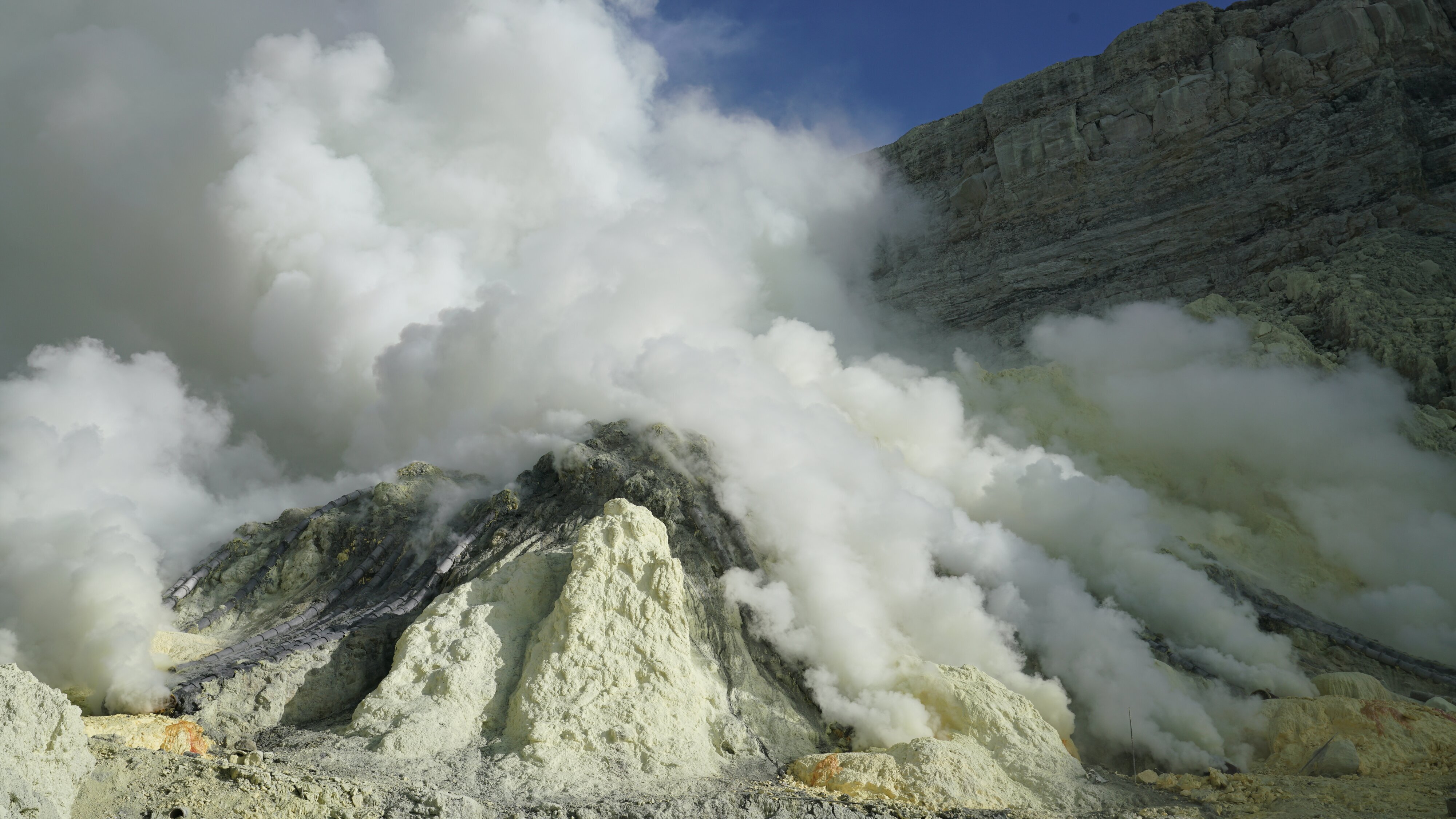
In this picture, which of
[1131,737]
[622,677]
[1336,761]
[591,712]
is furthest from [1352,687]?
[591,712]

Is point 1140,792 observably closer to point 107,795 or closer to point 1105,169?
point 107,795

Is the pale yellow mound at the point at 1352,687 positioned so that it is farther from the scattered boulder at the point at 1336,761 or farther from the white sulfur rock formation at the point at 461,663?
the white sulfur rock formation at the point at 461,663

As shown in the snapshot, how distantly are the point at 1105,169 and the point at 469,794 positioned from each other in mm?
44390

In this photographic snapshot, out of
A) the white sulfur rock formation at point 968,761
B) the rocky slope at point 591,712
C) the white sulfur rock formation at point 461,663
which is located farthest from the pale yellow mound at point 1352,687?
the white sulfur rock formation at point 461,663

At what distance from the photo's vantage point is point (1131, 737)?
857 inches

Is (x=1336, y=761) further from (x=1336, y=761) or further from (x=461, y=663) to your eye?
(x=461, y=663)

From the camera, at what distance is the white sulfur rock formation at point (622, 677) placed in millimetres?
18438

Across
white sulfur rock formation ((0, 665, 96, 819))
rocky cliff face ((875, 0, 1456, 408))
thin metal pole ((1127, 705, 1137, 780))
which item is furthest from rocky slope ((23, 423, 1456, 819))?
rocky cliff face ((875, 0, 1456, 408))

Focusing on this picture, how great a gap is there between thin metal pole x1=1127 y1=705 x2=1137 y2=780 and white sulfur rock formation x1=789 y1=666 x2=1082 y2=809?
1998 mm

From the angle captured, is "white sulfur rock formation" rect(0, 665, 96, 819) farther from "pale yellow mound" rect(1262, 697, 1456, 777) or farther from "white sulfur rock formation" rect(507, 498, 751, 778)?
"pale yellow mound" rect(1262, 697, 1456, 777)

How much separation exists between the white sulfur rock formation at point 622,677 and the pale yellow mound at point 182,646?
9.34 metres

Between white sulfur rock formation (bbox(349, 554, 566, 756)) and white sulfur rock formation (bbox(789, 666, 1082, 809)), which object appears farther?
white sulfur rock formation (bbox(349, 554, 566, 756))

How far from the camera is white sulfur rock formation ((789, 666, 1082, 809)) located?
17.8 meters

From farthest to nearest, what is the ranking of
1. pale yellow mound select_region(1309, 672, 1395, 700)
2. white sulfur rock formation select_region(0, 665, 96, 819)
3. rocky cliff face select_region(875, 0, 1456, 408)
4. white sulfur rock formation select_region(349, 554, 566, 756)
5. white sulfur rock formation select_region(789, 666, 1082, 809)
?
rocky cliff face select_region(875, 0, 1456, 408) → pale yellow mound select_region(1309, 672, 1395, 700) → white sulfur rock formation select_region(349, 554, 566, 756) → white sulfur rock formation select_region(789, 666, 1082, 809) → white sulfur rock formation select_region(0, 665, 96, 819)
